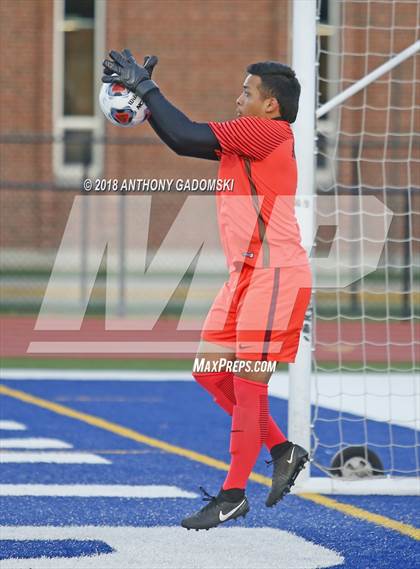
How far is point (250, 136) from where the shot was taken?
5914mm

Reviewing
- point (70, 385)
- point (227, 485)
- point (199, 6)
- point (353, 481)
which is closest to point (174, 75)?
point (199, 6)

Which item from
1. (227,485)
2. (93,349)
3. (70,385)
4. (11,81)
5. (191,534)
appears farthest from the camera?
(11,81)

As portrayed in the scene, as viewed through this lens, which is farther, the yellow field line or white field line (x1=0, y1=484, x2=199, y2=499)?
white field line (x1=0, y1=484, x2=199, y2=499)

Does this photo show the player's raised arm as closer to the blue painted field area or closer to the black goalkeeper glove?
the black goalkeeper glove

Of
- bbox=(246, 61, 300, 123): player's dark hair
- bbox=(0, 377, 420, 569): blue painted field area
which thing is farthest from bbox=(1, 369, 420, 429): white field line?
bbox=(246, 61, 300, 123): player's dark hair

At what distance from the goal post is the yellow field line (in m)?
0.31

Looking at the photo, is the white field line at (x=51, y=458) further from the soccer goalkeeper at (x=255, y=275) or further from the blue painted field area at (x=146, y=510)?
the soccer goalkeeper at (x=255, y=275)

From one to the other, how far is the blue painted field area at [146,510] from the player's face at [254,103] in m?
1.90

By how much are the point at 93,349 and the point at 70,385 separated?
333 cm

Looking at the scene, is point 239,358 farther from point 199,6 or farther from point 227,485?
point 199,6

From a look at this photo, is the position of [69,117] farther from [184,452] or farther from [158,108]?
[158,108]

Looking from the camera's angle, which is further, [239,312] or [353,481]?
[353,481]

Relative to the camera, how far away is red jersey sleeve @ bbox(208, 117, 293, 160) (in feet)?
19.3

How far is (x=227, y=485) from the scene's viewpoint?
238 inches
